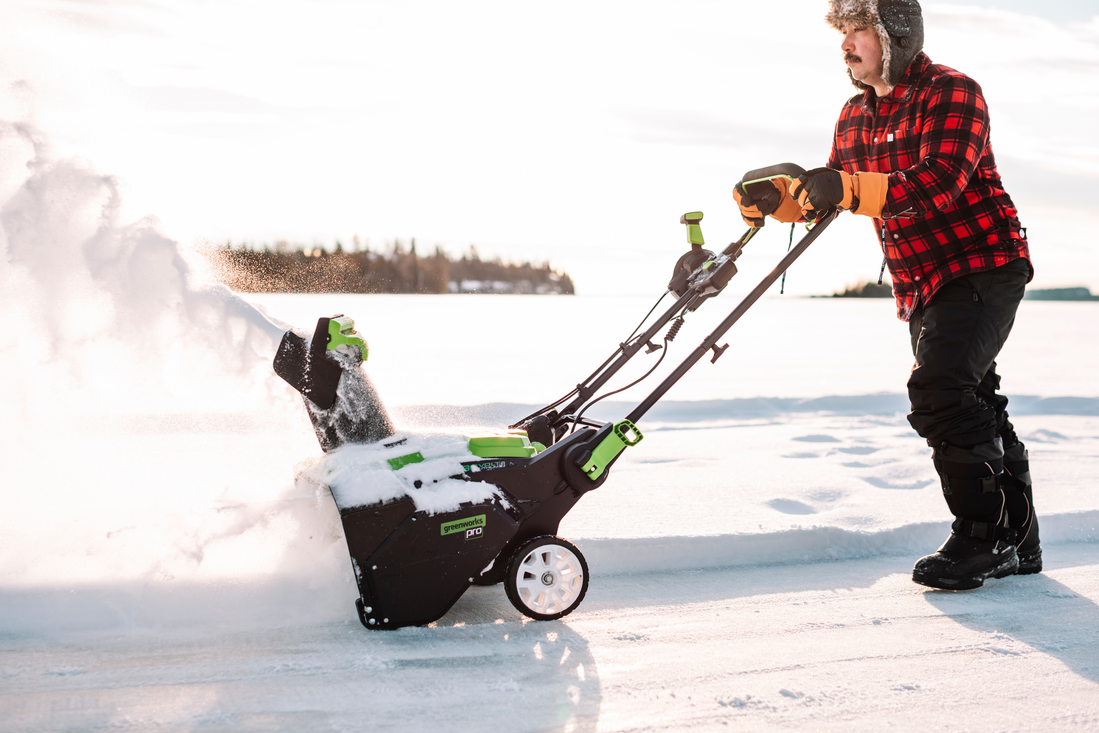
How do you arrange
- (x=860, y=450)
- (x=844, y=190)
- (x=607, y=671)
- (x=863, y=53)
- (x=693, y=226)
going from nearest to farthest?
(x=607, y=671)
(x=844, y=190)
(x=863, y=53)
(x=693, y=226)
(x=860, y=450)

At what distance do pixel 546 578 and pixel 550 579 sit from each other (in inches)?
0.5

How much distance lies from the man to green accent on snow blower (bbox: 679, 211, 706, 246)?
0.66 ft

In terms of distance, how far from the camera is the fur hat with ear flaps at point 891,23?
104 inches

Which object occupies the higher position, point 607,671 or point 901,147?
point 901,147

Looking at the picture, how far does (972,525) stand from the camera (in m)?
2.83

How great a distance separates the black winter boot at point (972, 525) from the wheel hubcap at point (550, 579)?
4.30 ft

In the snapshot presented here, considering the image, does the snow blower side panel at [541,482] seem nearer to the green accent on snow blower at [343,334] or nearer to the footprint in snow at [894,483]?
the green accent on snow blower at [343,334]

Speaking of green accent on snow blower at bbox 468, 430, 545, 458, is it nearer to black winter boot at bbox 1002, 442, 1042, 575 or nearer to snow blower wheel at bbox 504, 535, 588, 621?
snow blower wheel at bbox 504, 535, 588, 621

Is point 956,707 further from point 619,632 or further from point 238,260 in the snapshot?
point 238,260

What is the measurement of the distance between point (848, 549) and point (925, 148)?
1.56 metres

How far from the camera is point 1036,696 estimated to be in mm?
1928

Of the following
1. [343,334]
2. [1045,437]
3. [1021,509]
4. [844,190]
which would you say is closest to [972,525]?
[1021,509]

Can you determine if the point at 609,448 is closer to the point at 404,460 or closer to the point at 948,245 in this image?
the point at 404,460

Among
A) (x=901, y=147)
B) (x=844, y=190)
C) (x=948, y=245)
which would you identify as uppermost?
(x=901, y=147)
